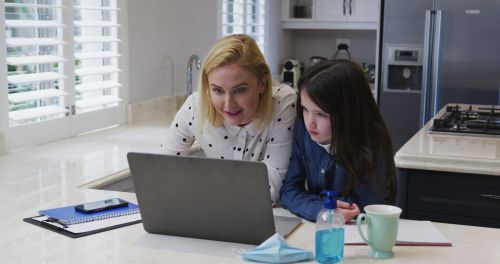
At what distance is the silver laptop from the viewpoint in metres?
1.58

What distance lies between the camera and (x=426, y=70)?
4.71 m

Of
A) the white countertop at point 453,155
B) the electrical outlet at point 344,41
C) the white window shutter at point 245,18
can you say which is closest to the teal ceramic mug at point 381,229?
the white countertop at point 453,155

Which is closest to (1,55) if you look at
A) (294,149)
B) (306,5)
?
(294,149)

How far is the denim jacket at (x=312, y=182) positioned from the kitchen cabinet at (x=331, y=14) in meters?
3.73

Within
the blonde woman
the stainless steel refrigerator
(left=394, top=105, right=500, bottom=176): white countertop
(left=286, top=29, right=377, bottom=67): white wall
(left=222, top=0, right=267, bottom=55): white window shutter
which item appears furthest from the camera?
(left=286, top=29, right=377, bottom=67): white wall

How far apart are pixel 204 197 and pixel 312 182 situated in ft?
1.54

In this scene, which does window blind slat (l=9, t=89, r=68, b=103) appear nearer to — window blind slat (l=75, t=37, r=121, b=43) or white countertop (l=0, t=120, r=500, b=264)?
window blind slat (l=75, t=37, r=121, b=43)

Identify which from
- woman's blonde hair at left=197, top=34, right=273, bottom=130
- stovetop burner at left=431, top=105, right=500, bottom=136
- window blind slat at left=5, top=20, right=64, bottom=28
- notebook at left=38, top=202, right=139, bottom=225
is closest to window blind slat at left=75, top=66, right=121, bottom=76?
window blind slat at left=5, top=20, right=64, bottom=28

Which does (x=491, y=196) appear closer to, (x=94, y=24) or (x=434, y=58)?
(x=94, y=24)

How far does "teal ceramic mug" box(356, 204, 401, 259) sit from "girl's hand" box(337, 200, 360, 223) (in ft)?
0.54

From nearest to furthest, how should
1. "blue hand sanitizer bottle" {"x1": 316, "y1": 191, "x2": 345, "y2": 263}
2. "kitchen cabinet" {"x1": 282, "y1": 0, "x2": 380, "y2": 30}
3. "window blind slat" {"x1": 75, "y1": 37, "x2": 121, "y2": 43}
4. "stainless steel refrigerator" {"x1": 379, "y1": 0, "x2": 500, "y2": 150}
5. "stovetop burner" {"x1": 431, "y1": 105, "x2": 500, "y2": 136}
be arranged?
"blue hand sanitizer bottle" {"x1": 316, "y1": 191, "x2": 345, "y2": 263} → "stovetop burner" {"x1": 431, "y1": 105, "x2": 500, "y2": 136} → "window blind slat" {"x1": 75, "y1": 37, "x2": 121, "y2": 43} → "stainless steel refrigerator" {"x1": 379, "y1": 0, "x2": 500, "y2": 150} → "kitchen cabinet" {"x1": 282, "y1": 0, "x2": 380, "y2": 30}

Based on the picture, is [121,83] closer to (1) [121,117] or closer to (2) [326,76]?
(1) [121,117]

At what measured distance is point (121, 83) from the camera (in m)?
3.50

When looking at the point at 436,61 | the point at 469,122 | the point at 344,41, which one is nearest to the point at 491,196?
the point at 469,122
